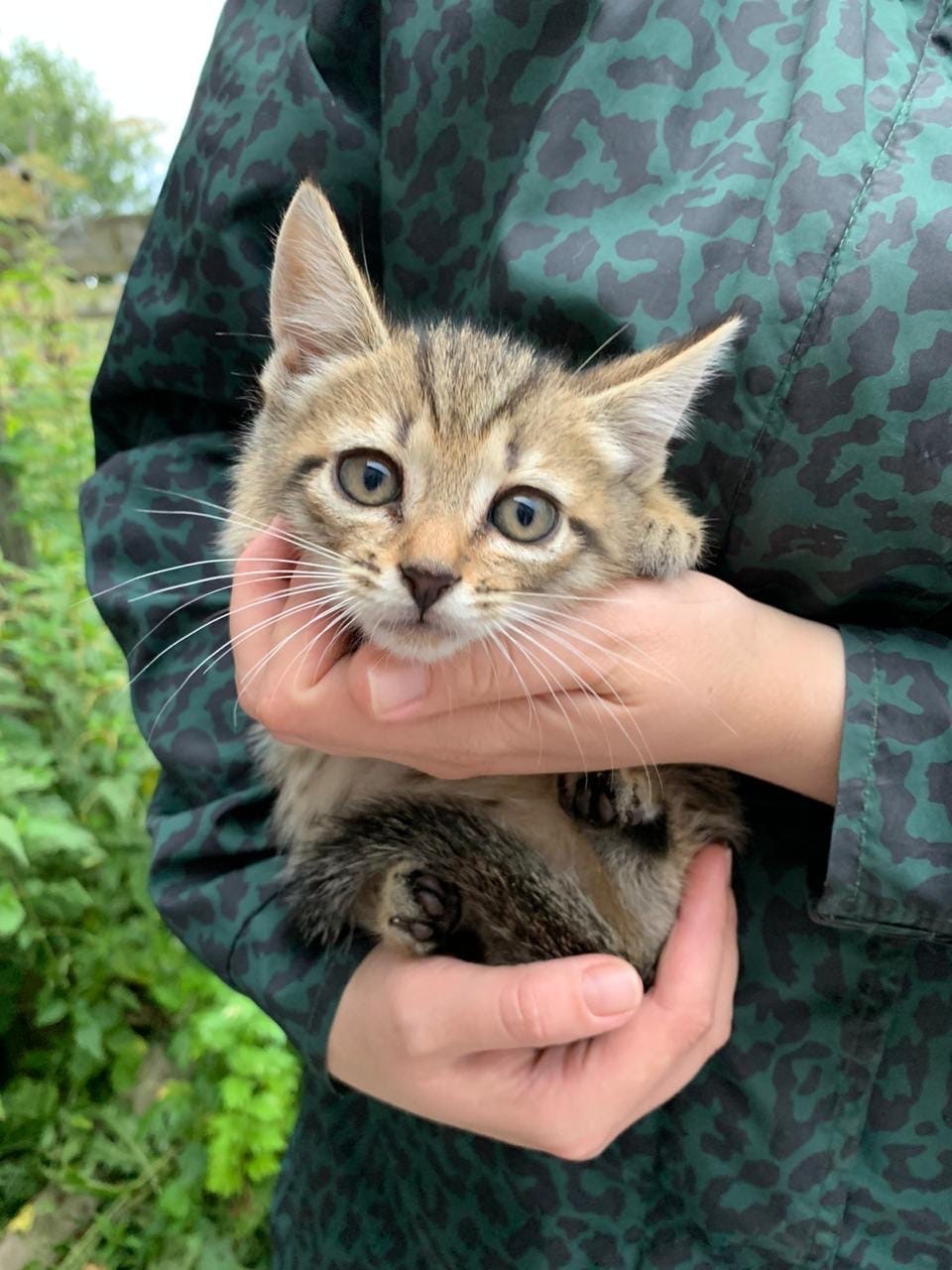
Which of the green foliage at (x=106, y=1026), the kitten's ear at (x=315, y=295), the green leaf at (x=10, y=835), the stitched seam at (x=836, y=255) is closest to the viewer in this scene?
the stitched seam at (x=836, y=255)

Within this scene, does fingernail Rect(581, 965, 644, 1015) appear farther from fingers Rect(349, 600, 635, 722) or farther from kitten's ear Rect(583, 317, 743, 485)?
kitten's ear Rect(583, 317, 743, 485)

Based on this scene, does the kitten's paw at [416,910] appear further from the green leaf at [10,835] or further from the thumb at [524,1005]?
the green leaf at [10,835]

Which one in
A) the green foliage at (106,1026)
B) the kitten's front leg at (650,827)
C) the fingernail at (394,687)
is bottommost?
the green foliage at (106,1026)

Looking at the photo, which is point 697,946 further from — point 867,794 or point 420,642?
point 420,642

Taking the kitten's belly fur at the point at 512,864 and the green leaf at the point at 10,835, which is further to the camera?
the green leaf at the point at 10,835

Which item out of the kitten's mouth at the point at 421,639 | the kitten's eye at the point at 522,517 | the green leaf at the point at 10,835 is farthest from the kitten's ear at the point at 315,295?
the green leaf at the point at 10,835

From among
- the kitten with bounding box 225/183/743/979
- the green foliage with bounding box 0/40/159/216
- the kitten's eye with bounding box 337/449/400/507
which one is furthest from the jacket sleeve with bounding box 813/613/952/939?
the green foliage with bounding box 0/40/159/216
